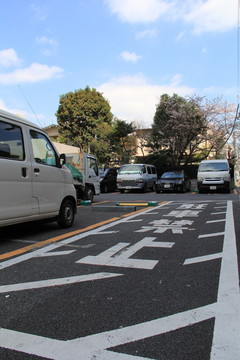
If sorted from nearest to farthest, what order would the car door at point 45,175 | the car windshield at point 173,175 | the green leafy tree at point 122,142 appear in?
the car door at point 45,175
the car windshield at point 173,175
the green leafy tree at point 122,142

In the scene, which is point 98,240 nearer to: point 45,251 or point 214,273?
point 45,251

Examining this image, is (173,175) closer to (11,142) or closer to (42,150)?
(42,150)

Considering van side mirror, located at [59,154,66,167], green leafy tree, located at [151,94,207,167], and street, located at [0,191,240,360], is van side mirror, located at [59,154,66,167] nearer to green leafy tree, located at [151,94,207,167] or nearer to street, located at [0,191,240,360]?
street, located at [0,191,240,360]

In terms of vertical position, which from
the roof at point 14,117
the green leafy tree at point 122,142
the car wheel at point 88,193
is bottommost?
the car wheel at point 88,193

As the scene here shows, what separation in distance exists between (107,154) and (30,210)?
26113 millimetres

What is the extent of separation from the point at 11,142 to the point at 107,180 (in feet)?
47.0

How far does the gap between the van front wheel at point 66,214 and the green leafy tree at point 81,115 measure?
28365 millimetres

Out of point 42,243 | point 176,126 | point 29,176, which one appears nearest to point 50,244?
point 42,243

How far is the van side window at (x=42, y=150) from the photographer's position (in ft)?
17.6

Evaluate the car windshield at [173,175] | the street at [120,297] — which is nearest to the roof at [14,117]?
the street at [120,297]

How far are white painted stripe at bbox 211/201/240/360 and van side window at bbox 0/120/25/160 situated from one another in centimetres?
352

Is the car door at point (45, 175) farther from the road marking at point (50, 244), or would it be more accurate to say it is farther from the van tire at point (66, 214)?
the road marking at point (50, 244)

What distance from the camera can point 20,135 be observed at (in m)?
4.98

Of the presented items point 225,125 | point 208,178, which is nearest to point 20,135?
point 208,178
